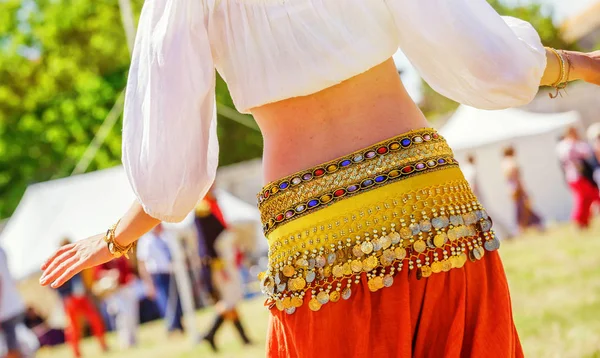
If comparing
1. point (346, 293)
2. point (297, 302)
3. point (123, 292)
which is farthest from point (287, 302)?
point (123, 292)

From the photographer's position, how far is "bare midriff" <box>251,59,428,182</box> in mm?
1782

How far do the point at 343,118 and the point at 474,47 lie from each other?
31 centimetres

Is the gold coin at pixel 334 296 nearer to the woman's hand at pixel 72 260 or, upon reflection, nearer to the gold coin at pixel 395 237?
the gold coin at pixel 395 237

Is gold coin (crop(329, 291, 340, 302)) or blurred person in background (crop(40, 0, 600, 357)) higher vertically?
blurred person in background (crop(40, 0, 600, 357))

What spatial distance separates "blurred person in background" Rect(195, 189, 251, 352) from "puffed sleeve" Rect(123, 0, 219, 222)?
609 centimetres

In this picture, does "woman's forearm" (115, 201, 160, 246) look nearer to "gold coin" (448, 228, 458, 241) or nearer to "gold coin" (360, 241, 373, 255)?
"gold coin" (360, 241, 373, 255)

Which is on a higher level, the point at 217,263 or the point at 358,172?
the point at 217,263

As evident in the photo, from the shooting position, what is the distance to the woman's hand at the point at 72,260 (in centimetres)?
192

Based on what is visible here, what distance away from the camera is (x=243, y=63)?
70.9 inches

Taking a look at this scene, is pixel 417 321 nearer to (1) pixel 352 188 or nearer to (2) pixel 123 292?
(1) pixel 352 188

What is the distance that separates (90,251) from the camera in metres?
1.95

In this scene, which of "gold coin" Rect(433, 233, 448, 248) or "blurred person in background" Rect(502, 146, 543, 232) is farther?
"blurred person in background" Rect(502, 146, 543, 232)

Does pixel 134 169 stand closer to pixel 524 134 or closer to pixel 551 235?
pixel 551 235

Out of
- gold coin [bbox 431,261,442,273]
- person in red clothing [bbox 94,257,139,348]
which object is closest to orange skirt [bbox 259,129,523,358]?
gold coin [bbox 431,261,442,273]
